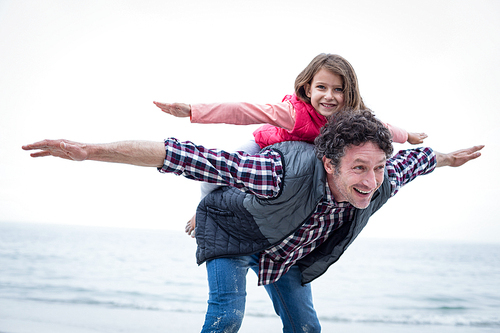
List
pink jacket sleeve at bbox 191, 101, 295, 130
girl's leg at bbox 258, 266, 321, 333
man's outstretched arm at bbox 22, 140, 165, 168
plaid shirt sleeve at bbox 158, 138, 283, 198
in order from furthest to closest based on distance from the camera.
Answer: girl's leg at bbox 258, 266, 321, 333, pink jacket sleeve at bbox 191, 101, 295, 130, plaid shirt sleeve at bbox 158, 138, 283, 198, man's outstretched arm at bbox 22, 140, 165, 168

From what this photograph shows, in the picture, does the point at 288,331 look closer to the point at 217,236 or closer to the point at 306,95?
the point at 217,236

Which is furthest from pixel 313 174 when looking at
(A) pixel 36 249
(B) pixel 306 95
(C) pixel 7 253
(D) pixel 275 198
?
(A) pixel 36 249

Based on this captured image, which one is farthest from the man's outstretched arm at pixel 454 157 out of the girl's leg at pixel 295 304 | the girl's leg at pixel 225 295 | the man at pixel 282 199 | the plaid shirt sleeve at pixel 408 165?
the girl's leg at pixel 225 295

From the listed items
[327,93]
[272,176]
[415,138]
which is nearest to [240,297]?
[272,176]

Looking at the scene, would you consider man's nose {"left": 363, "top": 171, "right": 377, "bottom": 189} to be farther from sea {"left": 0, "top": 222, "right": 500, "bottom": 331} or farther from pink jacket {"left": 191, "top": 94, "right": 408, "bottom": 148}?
sea {"left": 0, "top": 222, "right": 500, "bottom": 331}

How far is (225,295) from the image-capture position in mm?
2186

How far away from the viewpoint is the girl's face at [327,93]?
8.73 feet

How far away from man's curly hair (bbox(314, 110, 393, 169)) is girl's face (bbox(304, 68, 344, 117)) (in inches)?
14.5

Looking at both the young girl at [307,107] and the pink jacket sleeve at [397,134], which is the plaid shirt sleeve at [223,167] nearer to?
the young girl at [307,107]

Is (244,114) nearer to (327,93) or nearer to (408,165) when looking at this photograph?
(327,93)

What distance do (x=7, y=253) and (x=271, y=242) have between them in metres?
16.8

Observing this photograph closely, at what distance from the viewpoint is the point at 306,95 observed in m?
2.88

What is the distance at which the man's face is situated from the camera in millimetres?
2168

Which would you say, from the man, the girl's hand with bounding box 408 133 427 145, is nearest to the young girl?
the girl's hand with bounding box 408 133 427 145
